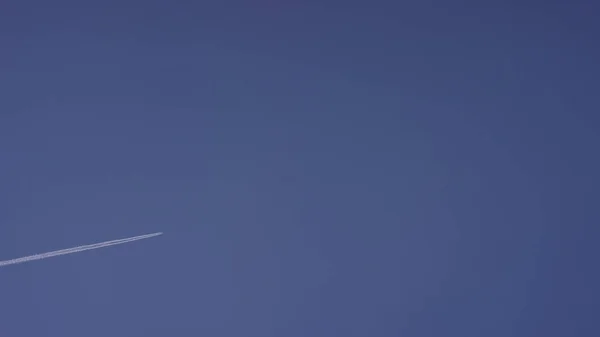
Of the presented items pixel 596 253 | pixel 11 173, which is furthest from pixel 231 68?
pixel 596 253

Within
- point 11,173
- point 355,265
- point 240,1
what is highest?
point 240,1

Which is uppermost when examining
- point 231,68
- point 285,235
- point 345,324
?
point 231,68

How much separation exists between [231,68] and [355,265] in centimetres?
71

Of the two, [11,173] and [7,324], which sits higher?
[11,173]

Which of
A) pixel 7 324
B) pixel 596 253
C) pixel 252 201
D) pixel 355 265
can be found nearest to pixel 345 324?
pixel 355 265

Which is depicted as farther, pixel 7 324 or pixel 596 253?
pixel 596 253

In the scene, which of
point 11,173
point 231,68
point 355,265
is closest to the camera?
point 11,173

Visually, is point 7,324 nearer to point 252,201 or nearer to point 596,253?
point 252,201

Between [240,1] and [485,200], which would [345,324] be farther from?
[240,1]

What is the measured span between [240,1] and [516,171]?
100cm

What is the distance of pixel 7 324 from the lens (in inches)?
67.6

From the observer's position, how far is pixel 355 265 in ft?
6.29

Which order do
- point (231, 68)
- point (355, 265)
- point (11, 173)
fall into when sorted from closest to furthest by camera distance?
point (11, 173)
point (231, 68)
point (355, 265)

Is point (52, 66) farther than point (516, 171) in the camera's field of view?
No
